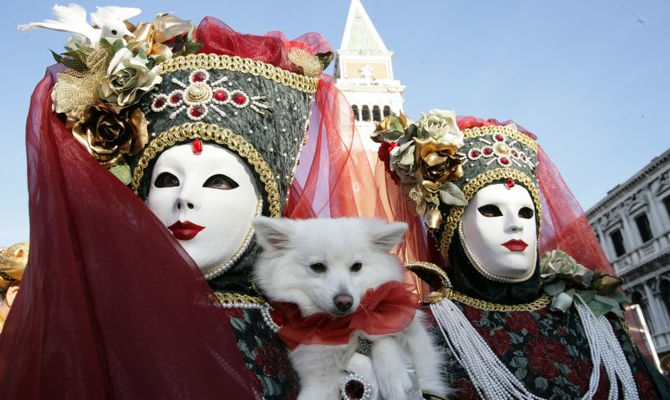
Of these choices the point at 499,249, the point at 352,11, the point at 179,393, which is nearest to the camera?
the point at 179,393

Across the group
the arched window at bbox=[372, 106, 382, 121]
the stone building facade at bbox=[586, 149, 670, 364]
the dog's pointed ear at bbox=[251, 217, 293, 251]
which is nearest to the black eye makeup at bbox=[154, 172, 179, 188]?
the dog's pointed ear at bbox=[251, 217, 293, 251]

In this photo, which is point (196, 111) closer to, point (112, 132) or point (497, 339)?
point (112, 132)

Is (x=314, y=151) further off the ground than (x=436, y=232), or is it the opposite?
(x=314, y=151)

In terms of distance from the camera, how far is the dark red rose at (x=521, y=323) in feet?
9.09

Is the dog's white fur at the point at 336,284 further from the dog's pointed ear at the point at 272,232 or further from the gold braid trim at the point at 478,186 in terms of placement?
the gold braid trim at the point at 478,186

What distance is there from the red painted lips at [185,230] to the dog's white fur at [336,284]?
27 centimetres

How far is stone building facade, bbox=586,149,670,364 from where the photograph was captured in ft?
56.2

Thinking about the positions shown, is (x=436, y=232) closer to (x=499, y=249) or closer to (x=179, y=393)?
(x=499, y=249)

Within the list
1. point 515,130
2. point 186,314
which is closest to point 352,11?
point 515,130

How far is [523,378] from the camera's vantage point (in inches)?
102

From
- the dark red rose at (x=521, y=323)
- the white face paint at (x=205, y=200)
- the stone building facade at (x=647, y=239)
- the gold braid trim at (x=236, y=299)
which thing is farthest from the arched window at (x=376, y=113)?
the gold braid trim at (x=236, y=299)

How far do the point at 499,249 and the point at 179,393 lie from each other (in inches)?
75.4

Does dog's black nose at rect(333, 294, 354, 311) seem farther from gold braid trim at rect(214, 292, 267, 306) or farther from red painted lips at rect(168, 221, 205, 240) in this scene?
red painted lips at rect(168, 221, 205, 240)

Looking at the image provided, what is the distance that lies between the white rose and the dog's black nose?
58.2 inches
